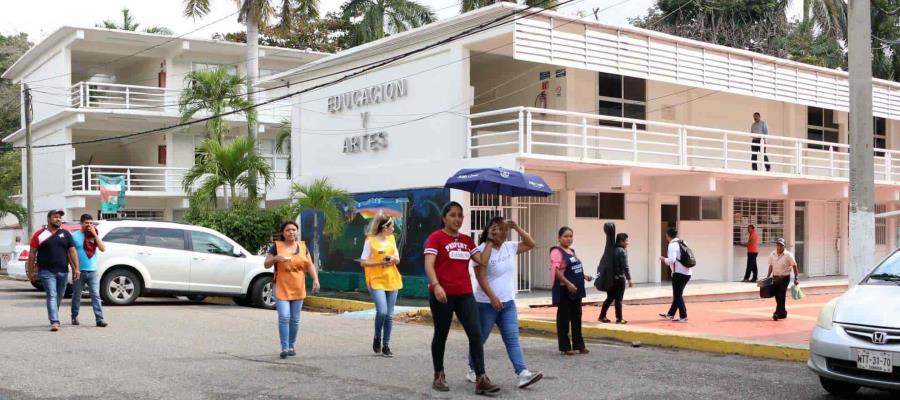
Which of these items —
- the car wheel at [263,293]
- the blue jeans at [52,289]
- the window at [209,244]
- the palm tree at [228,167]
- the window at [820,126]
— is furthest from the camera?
the window at [820,126]

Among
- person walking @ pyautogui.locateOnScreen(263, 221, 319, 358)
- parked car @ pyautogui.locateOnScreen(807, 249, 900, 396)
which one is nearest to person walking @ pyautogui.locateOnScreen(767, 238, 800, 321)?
parked car @ pyautogui.locateOnScreen(807, 249, 900, 396)

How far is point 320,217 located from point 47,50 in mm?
17127

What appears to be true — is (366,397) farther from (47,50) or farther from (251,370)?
(47,50)

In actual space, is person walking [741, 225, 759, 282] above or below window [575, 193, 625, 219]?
below

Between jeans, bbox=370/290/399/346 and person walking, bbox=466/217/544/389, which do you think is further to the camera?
jeans, bbox=370/290/399/346

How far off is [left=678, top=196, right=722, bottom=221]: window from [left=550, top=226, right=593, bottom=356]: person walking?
1319 centimetres

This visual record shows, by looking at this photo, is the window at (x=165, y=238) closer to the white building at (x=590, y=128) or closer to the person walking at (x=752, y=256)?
the white building at (x=590, y=128)

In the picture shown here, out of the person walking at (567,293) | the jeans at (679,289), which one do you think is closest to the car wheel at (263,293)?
the jeans at (679,289)

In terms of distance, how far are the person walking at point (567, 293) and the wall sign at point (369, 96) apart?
34.8ft

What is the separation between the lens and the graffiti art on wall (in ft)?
63.1

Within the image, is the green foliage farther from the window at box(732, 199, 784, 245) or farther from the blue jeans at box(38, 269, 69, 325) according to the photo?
the window at box(732, 199, 784, 245)

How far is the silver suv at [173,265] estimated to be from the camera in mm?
16141

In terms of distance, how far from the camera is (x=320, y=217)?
22.7m

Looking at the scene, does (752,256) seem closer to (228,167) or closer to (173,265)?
(228,167)
